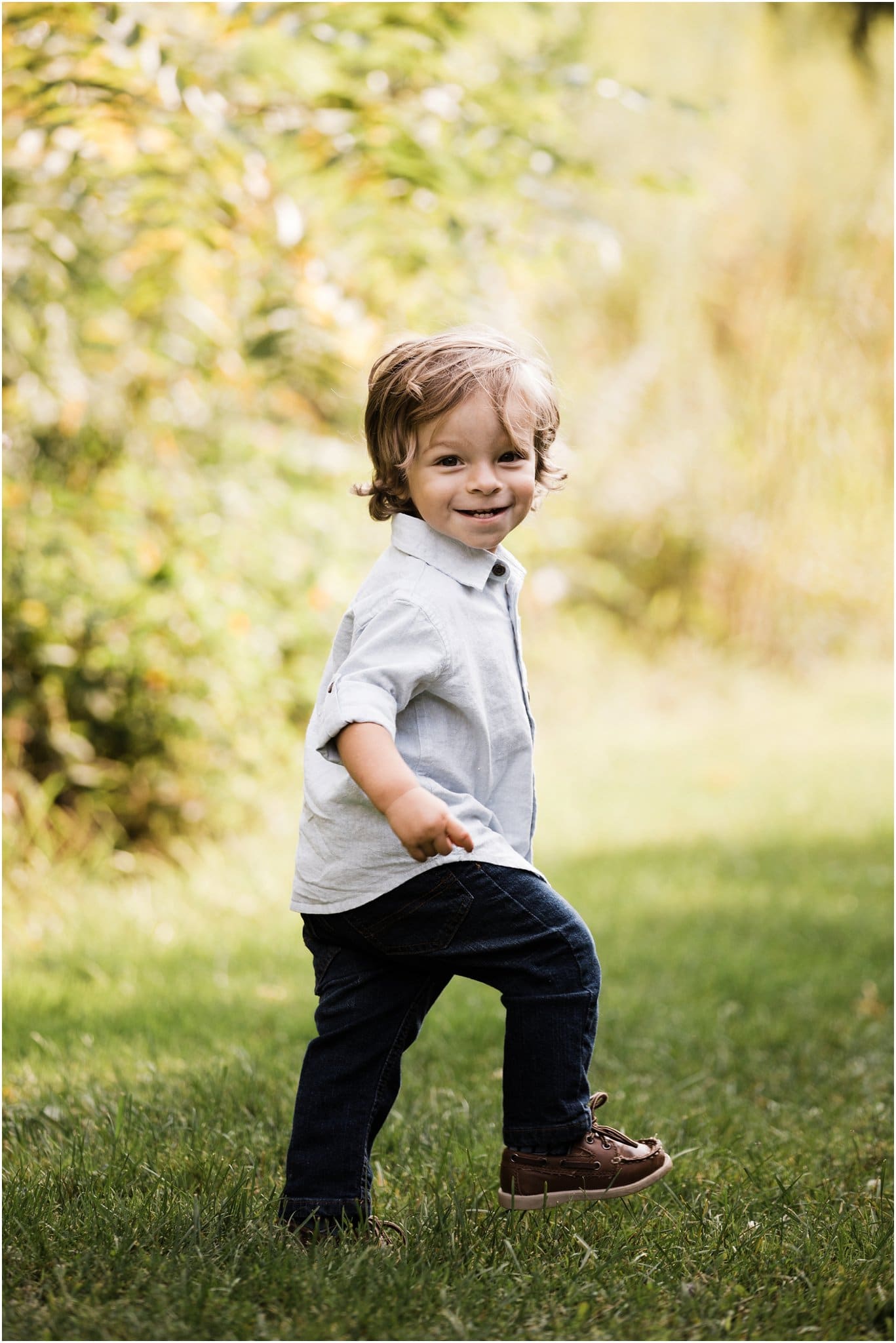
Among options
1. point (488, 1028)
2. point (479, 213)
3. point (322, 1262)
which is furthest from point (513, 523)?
point (479, 213)

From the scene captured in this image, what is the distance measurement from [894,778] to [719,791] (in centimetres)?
90

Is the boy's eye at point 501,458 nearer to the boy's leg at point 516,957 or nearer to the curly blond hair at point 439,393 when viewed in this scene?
the curly blond hair at point 439,393

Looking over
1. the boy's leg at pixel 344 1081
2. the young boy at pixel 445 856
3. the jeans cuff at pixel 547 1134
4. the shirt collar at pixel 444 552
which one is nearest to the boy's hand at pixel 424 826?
the young boy at pixel 445 856

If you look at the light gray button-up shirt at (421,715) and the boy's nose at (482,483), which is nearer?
the light gray button-up shirt at (421,715)

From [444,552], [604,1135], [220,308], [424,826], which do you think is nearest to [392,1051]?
[604,1135]

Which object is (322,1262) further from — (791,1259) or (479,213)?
(479,213)

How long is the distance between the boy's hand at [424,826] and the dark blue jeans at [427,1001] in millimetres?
195

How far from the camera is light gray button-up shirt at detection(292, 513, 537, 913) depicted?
80.7 inches

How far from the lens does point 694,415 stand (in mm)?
10836

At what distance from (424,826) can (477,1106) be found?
138cm

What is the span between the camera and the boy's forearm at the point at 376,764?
1909 mm

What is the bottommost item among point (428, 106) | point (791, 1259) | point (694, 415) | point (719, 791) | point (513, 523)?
point (719, 791)

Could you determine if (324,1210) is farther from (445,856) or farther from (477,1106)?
(477,1106)

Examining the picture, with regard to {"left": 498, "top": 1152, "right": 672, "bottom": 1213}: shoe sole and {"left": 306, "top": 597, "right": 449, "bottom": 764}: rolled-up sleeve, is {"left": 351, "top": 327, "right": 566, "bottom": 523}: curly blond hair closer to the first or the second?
{"left": 306, "top": 597, "right": 449, "bottom": 764}: rolled-up sleeve
